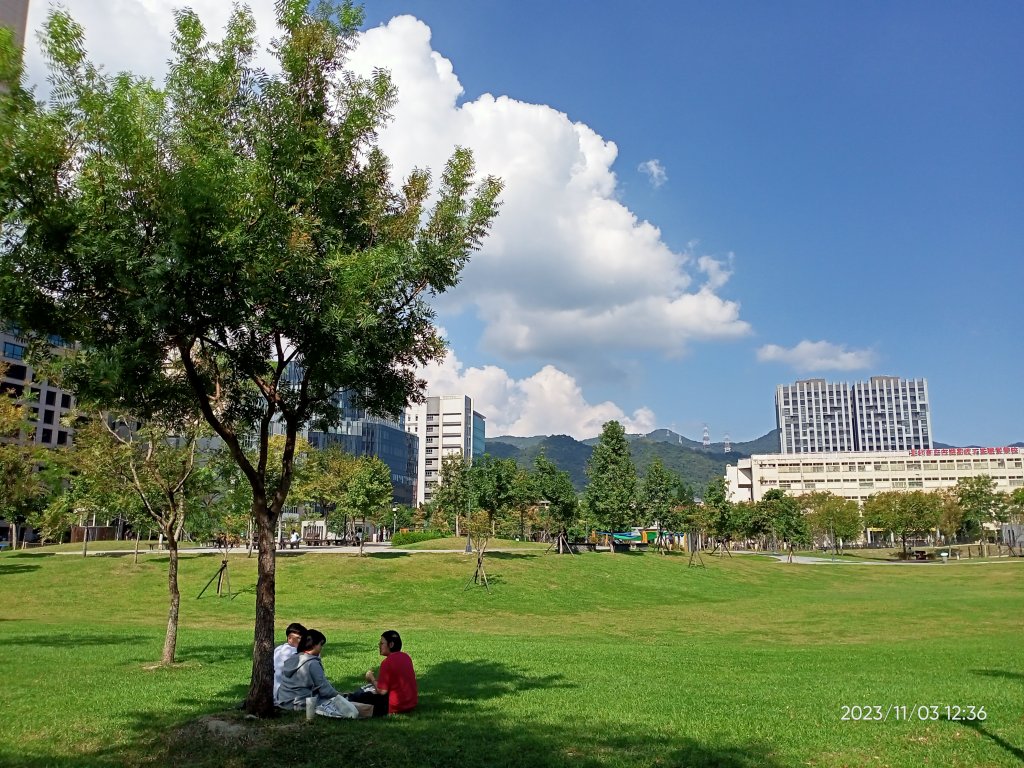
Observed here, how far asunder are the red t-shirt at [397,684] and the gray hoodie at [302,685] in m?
0.85

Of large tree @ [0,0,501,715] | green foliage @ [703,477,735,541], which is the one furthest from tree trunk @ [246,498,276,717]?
green foliage @ [703,477,735,541]

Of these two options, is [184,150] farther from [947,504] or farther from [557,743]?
[947,504]

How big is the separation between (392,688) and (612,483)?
69251 mm

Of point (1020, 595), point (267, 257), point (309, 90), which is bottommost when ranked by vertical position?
point (1020, 595)

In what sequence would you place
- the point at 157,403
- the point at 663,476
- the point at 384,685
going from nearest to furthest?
the point at 384,685 → the point at 157,403 → the point at 663,476

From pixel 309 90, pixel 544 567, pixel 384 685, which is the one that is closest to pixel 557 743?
pixel 384 685

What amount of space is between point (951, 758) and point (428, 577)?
129ft

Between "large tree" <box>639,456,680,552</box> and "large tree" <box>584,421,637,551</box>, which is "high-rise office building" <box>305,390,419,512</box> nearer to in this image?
"large tree" <box>639,456,680,552</box>

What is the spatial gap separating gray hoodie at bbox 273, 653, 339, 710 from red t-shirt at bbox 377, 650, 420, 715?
853 mm

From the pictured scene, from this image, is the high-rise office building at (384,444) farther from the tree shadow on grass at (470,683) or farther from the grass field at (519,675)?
the tree shadow on grass at (470,683)

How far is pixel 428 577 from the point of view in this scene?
46312 millimetres

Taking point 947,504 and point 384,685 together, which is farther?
point 947,504

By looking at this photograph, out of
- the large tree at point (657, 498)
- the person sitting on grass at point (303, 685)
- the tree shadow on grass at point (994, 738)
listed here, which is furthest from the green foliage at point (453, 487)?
the tree shadow on grass at point (994, 738)
